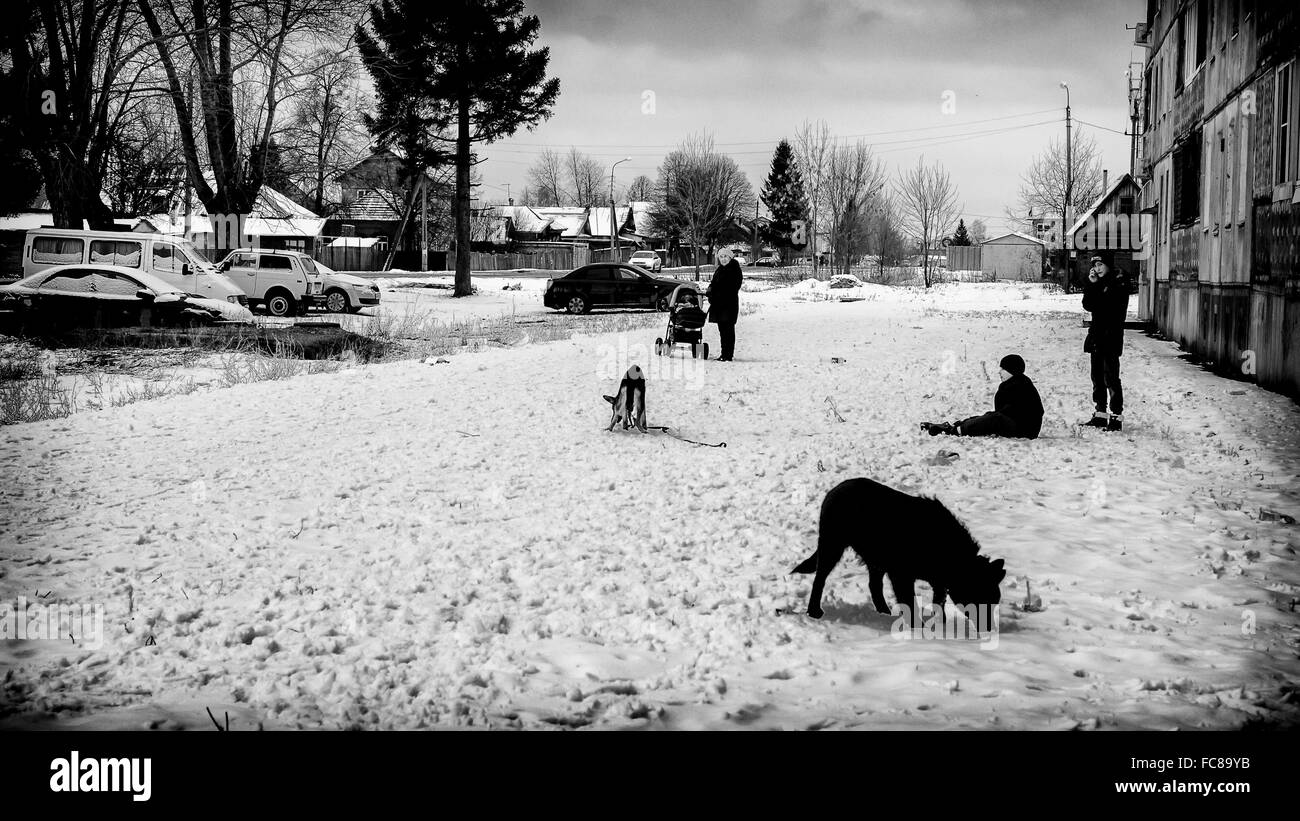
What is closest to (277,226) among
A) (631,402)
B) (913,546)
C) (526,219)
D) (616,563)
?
(526,219)

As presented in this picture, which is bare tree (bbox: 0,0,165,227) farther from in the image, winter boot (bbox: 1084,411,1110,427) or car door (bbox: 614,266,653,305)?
winter boot (bbox: 1084,411,1110,427)

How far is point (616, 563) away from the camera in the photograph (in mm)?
5832

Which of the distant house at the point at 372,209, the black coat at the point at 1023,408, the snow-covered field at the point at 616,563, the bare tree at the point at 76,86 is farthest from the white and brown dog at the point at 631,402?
the distant house at the point at 372,209

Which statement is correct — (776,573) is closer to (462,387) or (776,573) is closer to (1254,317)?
(462,387)

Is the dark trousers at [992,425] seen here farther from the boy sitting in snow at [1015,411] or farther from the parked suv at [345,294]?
the parked suv at [345,294]

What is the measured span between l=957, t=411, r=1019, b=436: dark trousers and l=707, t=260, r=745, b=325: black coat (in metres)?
5.77

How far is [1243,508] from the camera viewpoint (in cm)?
680

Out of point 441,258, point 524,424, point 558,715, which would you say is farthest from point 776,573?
point 441,258

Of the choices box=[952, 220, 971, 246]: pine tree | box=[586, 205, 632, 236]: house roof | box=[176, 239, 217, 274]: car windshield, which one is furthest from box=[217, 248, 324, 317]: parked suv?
box=[952, 220, 971, 246]: pine tree

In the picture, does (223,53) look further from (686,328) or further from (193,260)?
(686,328)

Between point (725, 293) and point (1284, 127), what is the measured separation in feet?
22.8

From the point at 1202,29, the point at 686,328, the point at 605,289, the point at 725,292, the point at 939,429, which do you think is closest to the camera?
the point at 939,429

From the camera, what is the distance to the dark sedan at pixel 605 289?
28609 millimetres
